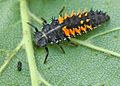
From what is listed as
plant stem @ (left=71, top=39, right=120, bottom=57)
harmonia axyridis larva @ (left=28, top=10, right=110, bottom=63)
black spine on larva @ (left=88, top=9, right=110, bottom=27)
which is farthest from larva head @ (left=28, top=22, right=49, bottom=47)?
black spine on larva @ (left=88, top=9, right=110, bottom=27)

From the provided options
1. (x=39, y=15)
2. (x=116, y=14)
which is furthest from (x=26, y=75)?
(x=116, y=14)

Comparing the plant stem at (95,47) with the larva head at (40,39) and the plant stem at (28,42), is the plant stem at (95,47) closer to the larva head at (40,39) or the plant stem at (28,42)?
the larva head at (40,39)

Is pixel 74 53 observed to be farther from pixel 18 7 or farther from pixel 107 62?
pixel 18 7

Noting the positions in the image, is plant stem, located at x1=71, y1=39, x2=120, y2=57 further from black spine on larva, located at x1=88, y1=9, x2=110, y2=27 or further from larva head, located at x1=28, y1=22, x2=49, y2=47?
larva head, located at x1=28, y1=22, x2=49, y2=47

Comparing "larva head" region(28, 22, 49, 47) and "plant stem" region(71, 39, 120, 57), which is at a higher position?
"larva head" region(28, 22, 49, 47)

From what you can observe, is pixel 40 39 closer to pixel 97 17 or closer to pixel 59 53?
pixel 59 53

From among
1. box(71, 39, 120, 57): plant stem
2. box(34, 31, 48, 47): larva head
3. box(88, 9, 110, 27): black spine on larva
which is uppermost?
box(88, 9, 110, 27): black spine on larva

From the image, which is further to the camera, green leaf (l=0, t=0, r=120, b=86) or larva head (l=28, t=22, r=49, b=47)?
larva head (l=28, t=22, r=49, b=47)
